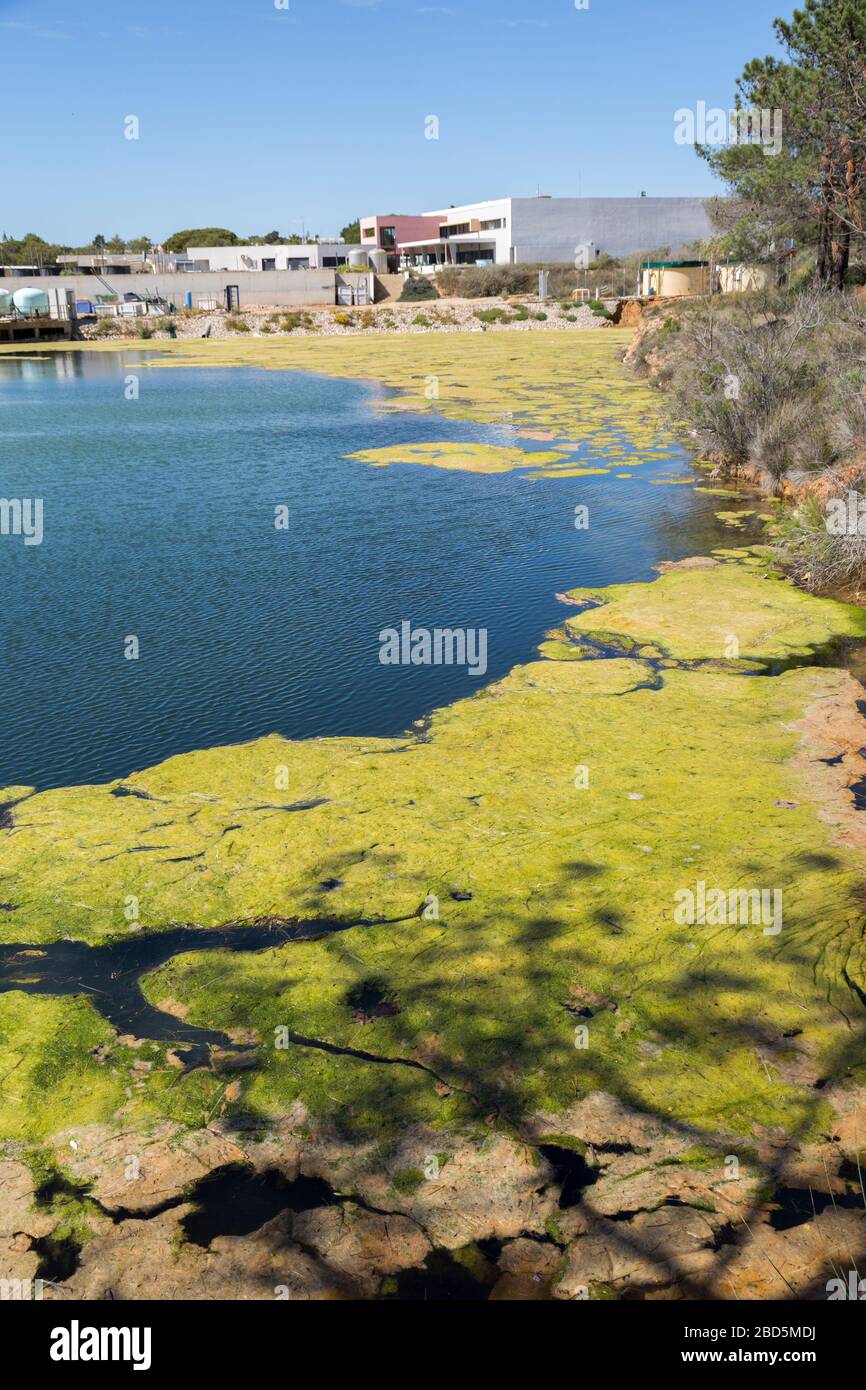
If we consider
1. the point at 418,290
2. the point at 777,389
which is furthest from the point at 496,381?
the point at 418,290

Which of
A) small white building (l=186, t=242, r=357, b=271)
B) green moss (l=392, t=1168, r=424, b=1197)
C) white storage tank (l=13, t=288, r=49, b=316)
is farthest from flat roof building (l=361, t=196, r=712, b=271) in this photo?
green moss (l=392, t=1168, r=424, b=1197)

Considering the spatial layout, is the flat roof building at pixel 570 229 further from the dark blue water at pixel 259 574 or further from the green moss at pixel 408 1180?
the green moss at pixel 408 1180

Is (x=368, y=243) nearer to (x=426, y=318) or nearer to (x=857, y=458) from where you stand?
(x=426, y=318)

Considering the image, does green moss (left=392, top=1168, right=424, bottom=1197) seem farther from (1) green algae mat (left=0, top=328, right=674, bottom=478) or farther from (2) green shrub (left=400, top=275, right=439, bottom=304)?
(2) green shrub (left=400, top=275, right=439, bottom=304)

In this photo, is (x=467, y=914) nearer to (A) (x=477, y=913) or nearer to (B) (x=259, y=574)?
(A) (x=477, y=913)

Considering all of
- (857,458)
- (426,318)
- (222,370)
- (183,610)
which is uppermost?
(426,318)
